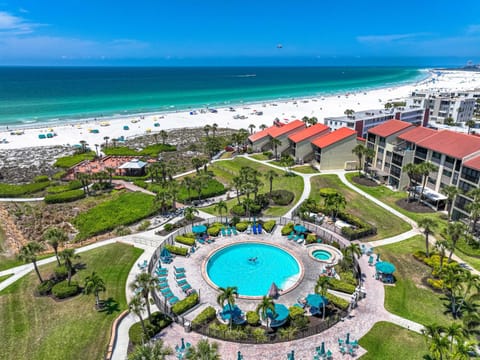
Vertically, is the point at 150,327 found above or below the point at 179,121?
below

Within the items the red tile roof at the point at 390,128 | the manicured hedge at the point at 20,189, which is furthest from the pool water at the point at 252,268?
the manicured hedge at the point at 20,189

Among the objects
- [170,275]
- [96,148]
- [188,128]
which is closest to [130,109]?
[188,128]

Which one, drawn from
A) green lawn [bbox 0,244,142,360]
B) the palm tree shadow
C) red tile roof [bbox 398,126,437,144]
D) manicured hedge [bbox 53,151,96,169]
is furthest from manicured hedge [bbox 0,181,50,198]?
red tile roof [bbox 398,126,437,144]

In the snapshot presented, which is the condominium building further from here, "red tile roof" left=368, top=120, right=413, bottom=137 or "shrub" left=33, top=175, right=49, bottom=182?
"shrub" left=33, top=175, right=49, bottom=182

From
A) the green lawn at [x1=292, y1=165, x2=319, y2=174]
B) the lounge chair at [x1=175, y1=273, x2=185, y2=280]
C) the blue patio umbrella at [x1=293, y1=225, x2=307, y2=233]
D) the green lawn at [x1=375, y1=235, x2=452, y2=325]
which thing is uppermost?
the green lawn at [x1=292, y1=165, x2=319, y2=174]

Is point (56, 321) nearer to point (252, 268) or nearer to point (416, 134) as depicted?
point (252, 268)

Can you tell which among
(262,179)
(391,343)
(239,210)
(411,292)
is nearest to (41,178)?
(239,210)

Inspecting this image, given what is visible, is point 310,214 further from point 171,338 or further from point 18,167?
point 18,167
